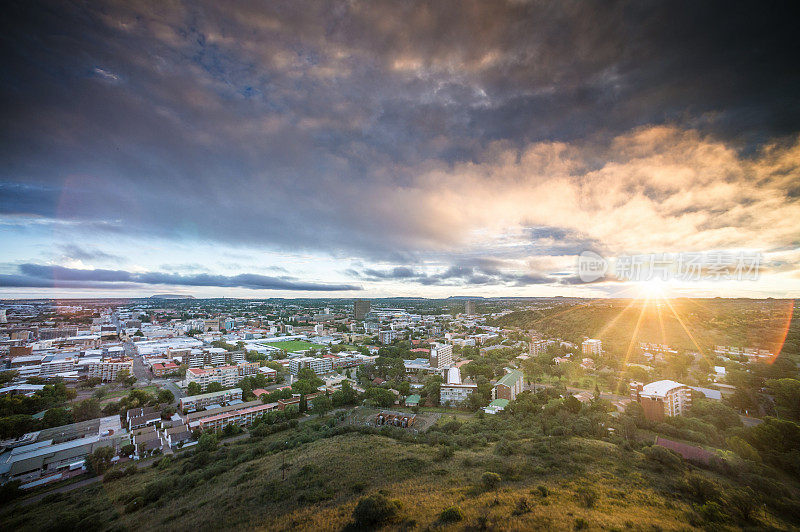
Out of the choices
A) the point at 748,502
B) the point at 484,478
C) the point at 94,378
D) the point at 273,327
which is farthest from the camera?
the point at 273,327

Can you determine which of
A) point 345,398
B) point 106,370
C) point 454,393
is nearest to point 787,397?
point 454,393

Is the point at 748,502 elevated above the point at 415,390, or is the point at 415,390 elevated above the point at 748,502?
the point at 748,502

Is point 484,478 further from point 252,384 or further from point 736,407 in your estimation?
point 252,384

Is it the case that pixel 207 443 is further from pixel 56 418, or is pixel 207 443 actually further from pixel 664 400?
pixel 664 400

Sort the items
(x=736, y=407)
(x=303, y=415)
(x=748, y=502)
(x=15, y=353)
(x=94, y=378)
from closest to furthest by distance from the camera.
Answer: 1. (x=748, y=502)
2. (x=736, y=407)
3. (x=303, y=415)
4. (x=94, y=378)
5. (x=15, y=353)

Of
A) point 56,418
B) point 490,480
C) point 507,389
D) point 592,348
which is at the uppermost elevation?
point 490,480


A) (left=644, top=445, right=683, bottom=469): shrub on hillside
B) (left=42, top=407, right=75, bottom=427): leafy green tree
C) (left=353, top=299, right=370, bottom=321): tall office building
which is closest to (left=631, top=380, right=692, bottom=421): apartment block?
(left=644, top=445, right=683, bottom=469): shrub on hillside

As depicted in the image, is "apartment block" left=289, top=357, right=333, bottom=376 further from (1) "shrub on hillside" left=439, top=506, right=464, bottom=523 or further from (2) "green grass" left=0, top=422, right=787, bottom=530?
(1) "shrub on hillside" left=439, top=506, right=464, bottom=523

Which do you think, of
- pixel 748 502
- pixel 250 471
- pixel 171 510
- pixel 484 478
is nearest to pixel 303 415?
pixel 250 471
